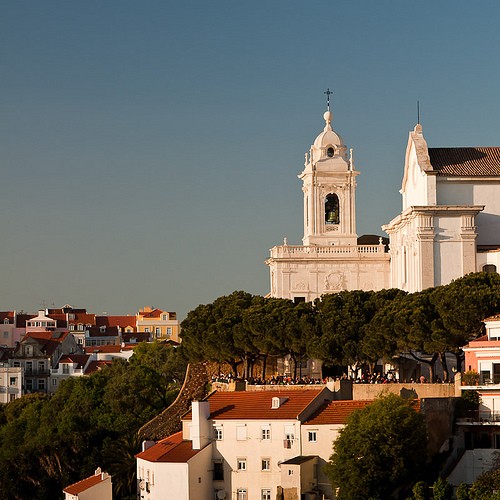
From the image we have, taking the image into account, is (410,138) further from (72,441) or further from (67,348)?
(67,348)

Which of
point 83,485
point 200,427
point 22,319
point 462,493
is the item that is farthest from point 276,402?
point 22,319

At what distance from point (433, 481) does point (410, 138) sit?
32058mm

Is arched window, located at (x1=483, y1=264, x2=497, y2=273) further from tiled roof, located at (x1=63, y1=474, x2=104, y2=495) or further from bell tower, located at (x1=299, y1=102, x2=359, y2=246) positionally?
tiled roof, located at (x1=63, y1=474, x2=104, y2=495)

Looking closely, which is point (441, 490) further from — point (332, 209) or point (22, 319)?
point (22, 319)

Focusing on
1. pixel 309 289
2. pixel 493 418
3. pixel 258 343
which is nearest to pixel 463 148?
pixel 309 289

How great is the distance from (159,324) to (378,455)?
10732 cm

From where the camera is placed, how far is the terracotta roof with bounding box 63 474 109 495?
68.1m

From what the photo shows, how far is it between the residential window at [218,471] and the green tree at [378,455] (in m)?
6.22

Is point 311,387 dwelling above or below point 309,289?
below

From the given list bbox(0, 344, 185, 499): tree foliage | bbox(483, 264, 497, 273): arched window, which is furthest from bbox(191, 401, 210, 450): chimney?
bbox(483, 264, 497, 273): arched window

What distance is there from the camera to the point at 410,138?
291ft

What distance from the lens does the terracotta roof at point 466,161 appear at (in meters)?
85.6

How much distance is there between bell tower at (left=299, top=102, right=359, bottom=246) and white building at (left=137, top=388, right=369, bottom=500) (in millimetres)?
28472

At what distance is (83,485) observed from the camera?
A: 6875cm
